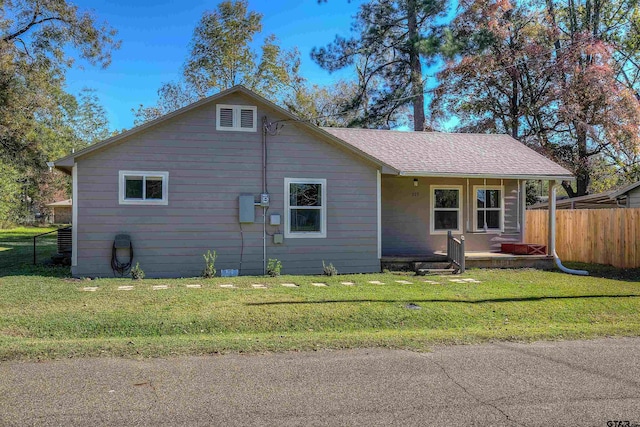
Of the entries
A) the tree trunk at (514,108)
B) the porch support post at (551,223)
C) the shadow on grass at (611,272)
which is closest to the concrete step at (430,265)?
the porch support post at (551,223)

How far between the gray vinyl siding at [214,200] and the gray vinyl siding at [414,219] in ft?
5.03

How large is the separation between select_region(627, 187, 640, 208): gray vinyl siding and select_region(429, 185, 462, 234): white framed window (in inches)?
282

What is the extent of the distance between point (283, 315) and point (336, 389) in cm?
299

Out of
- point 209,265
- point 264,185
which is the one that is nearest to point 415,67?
point 264,185

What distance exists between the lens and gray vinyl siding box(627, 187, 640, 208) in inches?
640

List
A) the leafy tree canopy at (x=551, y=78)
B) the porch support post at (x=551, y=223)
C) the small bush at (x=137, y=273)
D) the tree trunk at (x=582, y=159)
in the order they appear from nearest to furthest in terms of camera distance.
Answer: the small bush at (x=137, y=273)
the porch support post at (x=551, y=223)
the leafy tree canopy at (x=551, y=78)
the tree trunk at (x=582, y=159)

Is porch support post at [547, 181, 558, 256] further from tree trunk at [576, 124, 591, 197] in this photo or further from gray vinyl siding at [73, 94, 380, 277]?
tree trunk at [576, 124, 591, 197]

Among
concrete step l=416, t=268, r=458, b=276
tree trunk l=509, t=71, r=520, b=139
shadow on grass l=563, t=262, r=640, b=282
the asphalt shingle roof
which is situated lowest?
shadow on grass l=563, t=262, r=640, b=282

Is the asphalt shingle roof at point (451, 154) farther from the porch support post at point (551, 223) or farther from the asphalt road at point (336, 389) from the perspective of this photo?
the asphalt road at point (336, 389)

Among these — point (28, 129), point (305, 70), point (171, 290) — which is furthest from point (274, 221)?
point (305, 70)

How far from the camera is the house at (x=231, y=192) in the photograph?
1033 cm

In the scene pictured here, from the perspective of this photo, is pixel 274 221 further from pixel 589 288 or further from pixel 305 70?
pixel 305 70

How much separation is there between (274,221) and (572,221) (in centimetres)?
1031

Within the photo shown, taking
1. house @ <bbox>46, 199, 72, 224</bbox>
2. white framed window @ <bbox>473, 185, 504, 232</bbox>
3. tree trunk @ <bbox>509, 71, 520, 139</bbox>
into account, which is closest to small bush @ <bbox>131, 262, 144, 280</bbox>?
white framed window @ <bbox>473, 185, 504, 232</bbox>
